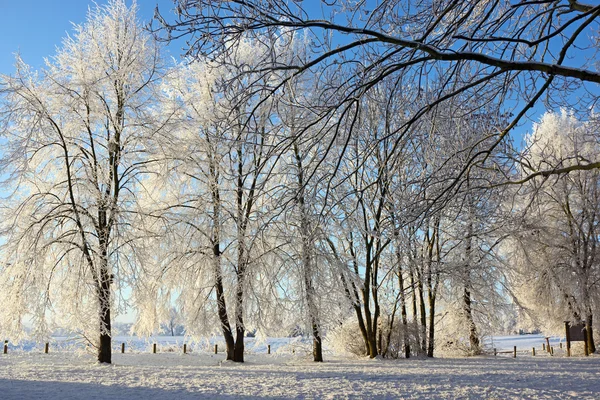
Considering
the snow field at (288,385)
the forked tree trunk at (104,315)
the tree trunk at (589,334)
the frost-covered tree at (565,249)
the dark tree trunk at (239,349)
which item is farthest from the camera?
the tree trunk at (589,334)

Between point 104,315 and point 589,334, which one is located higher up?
point 104,315

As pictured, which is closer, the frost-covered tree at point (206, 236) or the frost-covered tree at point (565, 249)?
the frost-covered tree at point (206, 236)

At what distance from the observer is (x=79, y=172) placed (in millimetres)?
14898

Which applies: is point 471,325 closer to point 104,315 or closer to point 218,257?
point 218,257

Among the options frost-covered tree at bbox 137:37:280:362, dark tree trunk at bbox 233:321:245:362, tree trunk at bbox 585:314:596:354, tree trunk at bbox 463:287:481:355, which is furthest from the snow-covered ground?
tree trunk at bbox 585:314:596:354

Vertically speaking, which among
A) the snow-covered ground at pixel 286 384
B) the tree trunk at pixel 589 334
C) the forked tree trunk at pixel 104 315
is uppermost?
the forked tree trunk at pixel 104 315

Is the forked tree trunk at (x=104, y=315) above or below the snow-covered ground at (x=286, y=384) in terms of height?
above

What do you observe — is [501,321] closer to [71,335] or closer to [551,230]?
[551,230]

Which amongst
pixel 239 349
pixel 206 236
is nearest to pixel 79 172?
pixel 206 236

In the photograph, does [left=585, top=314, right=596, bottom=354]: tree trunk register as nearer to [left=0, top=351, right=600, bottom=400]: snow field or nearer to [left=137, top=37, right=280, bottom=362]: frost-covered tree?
[left=0, top=351, right=600, bottom=400]: snow field

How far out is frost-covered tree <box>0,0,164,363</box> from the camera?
1349 centimetres

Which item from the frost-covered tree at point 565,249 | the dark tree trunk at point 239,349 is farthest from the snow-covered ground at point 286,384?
the frost-covered tree at point 565,249

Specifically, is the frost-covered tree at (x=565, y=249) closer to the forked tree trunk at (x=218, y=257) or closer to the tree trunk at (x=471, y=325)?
the tree trunk at (x=471, y=325)

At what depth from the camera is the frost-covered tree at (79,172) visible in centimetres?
1349
